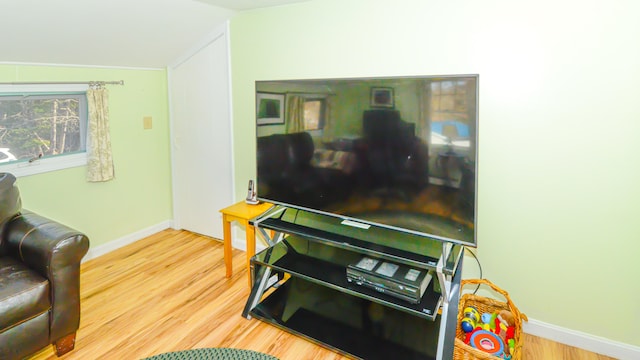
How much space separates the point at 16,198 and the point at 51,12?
116 cm

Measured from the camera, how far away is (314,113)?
2.26 metres

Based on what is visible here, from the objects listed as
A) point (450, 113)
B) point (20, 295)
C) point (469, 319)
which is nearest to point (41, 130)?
point (20, 295)

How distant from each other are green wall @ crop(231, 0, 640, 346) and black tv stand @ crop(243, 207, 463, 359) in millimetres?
498

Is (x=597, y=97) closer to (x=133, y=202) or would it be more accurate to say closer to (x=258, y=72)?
(x=258, y=72)

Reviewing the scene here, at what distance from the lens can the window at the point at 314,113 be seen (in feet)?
7.30

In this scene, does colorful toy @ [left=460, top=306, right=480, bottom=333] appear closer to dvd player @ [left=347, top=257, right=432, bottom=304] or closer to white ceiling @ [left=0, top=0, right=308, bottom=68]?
dvd player @ [left=347, top=257, right=432, bottom=304]

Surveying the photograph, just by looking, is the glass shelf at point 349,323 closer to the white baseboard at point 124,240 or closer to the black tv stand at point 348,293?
the black tv stand at point 348,293

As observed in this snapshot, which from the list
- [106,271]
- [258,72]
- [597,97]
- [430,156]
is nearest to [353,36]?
[258,72]

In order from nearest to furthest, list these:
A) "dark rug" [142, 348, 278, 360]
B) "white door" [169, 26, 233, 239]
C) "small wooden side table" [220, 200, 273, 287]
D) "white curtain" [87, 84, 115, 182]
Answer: "dark rug" [142, 348, 278, 360], "small wooden side table" [220, 200, 273, 287], "white curtain" [87, 84, 115, 182], "white door" [169, 26, 233, 239]

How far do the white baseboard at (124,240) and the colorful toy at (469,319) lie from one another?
300 centimetres

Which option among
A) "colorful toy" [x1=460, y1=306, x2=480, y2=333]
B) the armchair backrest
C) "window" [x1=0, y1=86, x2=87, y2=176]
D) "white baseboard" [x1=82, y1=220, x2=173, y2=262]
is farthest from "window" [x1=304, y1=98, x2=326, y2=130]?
"white baseboard" [x1=82, y1=220, x2=173, y2=262]

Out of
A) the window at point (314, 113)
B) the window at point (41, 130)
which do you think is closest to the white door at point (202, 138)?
the window at point (41, 130)

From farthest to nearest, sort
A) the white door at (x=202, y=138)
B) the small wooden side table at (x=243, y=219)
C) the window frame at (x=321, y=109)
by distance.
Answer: the white door at (x=202, y=138) < the small wooden side table at (x=243, y=219) < the window frame at (x=321, y=109)

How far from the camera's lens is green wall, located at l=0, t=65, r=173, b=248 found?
290 cm
